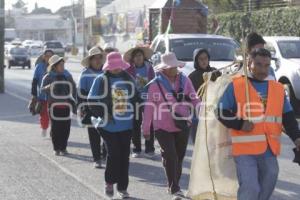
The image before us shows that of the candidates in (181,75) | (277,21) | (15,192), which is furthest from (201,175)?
(277,21)

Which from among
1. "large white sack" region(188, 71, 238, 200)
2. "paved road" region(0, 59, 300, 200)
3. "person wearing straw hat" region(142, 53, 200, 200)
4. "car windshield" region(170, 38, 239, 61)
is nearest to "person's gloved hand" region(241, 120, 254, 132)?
"large white sack" region(188, 71, 238, 200)

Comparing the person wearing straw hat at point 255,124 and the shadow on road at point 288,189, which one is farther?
the shadow on road at point 288,189

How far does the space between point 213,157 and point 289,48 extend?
1175 centimetres

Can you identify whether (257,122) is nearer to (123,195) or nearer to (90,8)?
(123,195)

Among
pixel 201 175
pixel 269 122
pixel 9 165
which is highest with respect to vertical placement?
pixel 269 122

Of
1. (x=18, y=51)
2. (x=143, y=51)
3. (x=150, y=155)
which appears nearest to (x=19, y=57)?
(x=18, y=51)

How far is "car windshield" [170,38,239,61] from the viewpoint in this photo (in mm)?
16281

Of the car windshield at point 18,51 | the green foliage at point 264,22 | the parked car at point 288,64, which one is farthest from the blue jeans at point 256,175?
the car windshield at point 18,51

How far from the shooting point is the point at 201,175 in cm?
693

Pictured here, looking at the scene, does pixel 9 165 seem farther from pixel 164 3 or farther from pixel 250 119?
pixel 164 3

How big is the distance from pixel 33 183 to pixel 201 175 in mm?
2966

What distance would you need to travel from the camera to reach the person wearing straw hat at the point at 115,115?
8164mm

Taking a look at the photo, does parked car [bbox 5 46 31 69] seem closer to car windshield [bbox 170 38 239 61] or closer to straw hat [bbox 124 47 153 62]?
car windshield [bbox 170 38 239 61]

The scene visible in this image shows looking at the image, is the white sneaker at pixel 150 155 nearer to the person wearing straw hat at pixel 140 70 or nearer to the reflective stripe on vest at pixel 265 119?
the person wearing straw hat at pixel 140 70
